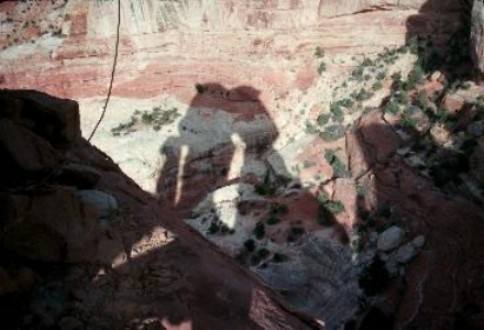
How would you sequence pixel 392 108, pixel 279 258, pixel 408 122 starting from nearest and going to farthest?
pixel 279 258, pixel 408 122, pixel 392 108

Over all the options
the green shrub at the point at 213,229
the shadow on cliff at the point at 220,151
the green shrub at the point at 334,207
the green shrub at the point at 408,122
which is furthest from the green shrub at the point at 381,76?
the green shrub at the point at 213,229

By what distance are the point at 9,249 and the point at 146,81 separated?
2293 centimetres

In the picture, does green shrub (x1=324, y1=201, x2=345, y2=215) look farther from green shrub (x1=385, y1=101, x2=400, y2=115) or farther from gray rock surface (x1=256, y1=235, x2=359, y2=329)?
green shrub (x1=385, y1=101, x2=400, y2=115)

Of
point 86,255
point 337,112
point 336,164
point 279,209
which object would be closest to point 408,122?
point 336,164

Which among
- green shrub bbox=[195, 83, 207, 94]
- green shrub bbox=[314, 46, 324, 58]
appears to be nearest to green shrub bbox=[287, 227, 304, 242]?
green shrub bbox=[195, 83, 207, 94]

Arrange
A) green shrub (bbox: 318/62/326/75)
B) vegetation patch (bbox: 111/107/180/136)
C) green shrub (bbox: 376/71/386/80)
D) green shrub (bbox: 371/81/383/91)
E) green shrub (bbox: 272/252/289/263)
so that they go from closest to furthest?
green shrub (bbox: 272/252/289/263)
green shrub (bbox: 371/81/383/91)
green shrub (bbox: 376/71/386/80)
vegetation patch (bbox: 111/107/180/136)
green shrub (bbox: 318/62/326/75)

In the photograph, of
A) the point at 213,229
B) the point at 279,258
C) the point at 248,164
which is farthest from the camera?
the point at 248,164

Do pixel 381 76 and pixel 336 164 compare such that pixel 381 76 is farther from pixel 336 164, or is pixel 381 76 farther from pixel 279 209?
pixel 279 209

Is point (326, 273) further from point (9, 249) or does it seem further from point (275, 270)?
point (9, 249)

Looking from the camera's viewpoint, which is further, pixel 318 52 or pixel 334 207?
pixel 318 52

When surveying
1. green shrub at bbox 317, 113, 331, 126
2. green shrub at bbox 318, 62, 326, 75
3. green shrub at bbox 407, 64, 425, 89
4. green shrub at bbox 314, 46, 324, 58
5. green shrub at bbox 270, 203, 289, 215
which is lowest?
green shrub at bbox 270, 203, 289, 215

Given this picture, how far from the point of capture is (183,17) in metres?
30.7

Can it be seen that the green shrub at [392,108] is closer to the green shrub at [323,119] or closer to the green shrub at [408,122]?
the green shrub at [408,122]

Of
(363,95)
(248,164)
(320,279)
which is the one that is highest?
(363,95)
